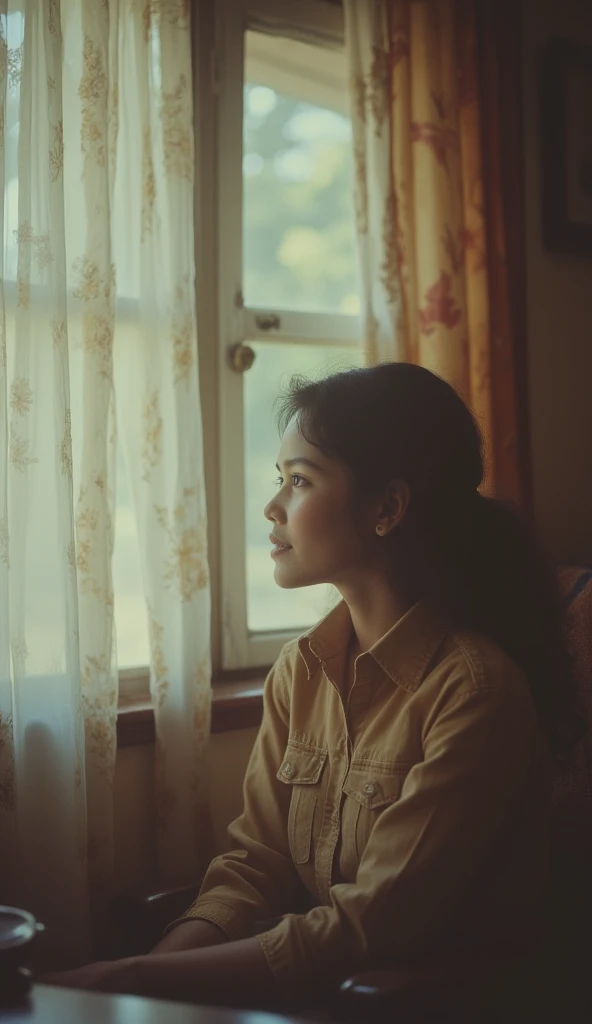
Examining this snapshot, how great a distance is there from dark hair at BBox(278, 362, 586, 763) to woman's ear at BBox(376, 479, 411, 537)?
0.4 inches

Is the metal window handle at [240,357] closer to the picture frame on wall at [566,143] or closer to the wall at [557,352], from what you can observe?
the wall at [557,352]

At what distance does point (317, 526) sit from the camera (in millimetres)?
1242

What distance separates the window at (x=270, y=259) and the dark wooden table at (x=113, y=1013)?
3.55 ft

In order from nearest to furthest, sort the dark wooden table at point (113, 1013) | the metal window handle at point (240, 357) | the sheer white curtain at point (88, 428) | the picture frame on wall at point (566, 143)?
1. the dark wooden table at point (113, 1013)
2. the sheer white curtain at point (88, 428)
3. the metal window handle at point (240, 357)
4. the picture frame on wall at point (566, 143)

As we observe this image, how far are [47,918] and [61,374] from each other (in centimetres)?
86

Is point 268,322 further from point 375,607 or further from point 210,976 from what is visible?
point 210,976

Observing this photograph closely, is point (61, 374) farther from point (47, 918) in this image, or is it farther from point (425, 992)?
point (425, 992)

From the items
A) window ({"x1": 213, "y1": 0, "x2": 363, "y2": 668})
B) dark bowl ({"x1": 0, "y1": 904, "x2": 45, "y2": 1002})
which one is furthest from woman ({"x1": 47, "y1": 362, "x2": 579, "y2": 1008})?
window ({"x1": 213, "y1": 0, "x2": 363, "y2": 668})

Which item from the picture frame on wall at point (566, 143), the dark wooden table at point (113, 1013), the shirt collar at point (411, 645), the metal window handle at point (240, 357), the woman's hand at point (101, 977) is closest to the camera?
the dark wooden table at point (113, 1013)

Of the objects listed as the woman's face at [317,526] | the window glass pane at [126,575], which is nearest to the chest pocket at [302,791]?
the woman's face at [317,526]

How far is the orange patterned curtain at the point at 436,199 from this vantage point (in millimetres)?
1889

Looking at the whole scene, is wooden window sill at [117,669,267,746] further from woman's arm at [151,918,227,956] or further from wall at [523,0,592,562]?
wall at [523,0,592,562]

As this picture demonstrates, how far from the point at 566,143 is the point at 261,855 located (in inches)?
74.0

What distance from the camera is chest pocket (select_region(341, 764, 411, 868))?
3.81ft
